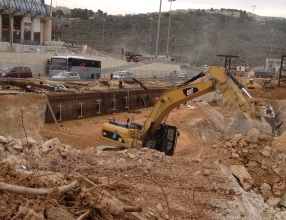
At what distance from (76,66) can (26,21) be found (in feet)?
77.0

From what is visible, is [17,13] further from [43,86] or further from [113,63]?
[43,86]

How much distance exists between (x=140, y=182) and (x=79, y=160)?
2.10 m

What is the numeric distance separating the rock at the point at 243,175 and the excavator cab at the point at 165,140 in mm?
3670

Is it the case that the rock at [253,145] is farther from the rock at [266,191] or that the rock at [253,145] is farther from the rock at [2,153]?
the rock at [2,153]

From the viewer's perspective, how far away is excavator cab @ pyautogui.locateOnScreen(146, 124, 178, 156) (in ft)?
51.0

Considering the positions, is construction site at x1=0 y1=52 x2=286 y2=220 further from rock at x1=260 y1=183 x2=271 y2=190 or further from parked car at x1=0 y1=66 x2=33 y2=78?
parked car at x1=0 y1=66 x2=33 y2=78

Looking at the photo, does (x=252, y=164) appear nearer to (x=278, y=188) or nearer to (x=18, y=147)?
(x=278, y=188)

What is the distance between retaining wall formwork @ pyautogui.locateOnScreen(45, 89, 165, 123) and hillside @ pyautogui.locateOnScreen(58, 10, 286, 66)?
5755cm

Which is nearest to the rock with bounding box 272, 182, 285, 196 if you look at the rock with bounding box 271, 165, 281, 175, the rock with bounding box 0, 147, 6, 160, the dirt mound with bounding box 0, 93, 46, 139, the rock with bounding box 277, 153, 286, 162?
the rock with bounding box 271, 165, 281, 175

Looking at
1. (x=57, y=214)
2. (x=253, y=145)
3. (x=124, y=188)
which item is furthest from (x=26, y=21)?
(x=57, y=214)

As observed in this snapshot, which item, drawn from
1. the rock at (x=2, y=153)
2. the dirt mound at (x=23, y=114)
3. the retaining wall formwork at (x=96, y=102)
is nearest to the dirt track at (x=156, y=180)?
the rock at (x=2, y=153)

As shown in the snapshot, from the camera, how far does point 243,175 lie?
1166 cm

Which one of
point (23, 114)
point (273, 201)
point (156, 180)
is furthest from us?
point (23, 114)

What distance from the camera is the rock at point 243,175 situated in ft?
37.1
